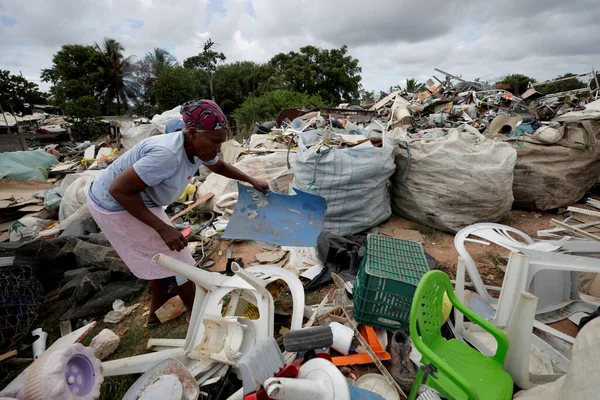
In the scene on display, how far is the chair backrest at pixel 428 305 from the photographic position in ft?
3.66

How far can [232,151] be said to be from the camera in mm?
5113

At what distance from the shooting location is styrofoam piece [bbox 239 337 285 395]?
0.84m

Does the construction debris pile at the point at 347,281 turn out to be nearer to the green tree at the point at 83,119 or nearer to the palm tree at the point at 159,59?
the green tree at the point at 83,119

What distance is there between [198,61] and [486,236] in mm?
29361

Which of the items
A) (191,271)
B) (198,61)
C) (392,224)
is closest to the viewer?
(191,271)

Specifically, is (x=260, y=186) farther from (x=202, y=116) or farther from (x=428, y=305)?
(x=428, y=305)

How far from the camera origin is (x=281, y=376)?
92 cm

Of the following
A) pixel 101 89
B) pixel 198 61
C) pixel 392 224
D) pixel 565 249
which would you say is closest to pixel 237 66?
pixel 198 61

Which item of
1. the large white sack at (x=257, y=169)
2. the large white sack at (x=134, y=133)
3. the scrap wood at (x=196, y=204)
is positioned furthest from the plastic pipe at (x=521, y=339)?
the large white sack at (x=134, y=133)

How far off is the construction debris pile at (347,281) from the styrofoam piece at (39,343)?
1 centimetres

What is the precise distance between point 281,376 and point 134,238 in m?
1.18

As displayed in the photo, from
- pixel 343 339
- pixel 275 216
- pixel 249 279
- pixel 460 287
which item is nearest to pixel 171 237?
pixel 249 279

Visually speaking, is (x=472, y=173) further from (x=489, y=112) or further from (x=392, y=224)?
(x=489, y=112)

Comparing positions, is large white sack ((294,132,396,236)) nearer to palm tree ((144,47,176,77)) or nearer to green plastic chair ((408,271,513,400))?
green plastic chair ((408,271,513,400))
